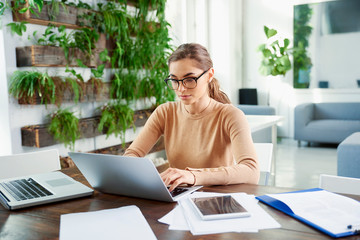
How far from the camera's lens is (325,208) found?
104cm

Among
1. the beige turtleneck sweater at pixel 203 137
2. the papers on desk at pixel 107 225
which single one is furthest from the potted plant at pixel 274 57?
the papers on desk at pixel 107 225

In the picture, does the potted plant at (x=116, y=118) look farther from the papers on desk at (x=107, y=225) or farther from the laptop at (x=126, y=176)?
the papers on desk at (x=107, y=225)

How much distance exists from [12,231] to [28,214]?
5.2 inches

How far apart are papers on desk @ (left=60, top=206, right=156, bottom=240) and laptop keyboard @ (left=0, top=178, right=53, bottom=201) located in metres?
0.23

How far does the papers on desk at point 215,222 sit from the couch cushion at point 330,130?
4.49 metres

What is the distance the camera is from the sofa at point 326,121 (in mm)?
5133

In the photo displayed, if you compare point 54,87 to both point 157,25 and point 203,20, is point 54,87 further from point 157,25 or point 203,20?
point 203,20

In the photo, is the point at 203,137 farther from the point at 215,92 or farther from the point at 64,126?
the point at 64,126

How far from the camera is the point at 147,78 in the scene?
3699 millimetres

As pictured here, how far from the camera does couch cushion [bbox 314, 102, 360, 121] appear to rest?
18.1ft

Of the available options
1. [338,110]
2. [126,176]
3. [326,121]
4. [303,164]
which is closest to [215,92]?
[126,176]

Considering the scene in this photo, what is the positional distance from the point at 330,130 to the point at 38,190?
4.69 m

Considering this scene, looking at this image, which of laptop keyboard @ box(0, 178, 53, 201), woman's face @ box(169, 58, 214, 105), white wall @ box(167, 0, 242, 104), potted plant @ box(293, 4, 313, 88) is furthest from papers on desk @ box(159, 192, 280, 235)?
potted plant @ box(293, 4, 313, 88)

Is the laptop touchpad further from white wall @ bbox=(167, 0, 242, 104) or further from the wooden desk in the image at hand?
white wall @ bbox=(167, 0, 242, 104)
